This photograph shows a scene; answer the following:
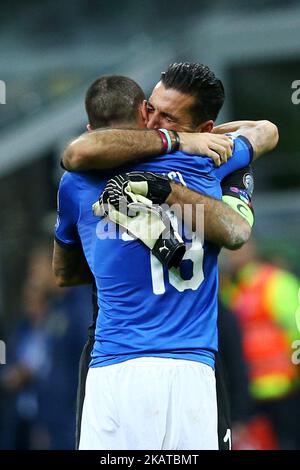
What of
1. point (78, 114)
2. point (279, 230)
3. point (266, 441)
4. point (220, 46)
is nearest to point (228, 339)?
point (266, 441)

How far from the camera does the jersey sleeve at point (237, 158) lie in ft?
17.0

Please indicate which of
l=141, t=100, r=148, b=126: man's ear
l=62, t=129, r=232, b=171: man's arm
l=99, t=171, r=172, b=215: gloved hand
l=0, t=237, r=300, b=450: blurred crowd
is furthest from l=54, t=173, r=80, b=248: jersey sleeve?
l=0, t=237, r=300, b=450: blurred crowd

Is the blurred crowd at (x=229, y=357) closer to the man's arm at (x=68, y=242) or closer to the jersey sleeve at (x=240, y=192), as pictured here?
the man's arm at (x=68, y=242)

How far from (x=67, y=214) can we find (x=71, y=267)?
387mm

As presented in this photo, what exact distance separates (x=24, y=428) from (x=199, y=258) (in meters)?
5.46

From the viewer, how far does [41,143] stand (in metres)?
13.5

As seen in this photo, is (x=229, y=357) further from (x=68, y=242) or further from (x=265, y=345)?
(x=68, y=242)

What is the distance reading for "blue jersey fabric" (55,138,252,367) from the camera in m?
4.88

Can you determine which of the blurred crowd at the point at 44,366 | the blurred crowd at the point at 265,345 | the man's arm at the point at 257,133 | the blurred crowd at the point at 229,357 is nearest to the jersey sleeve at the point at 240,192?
the man's arm at the point at 257,133

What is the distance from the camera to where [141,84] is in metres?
13.1

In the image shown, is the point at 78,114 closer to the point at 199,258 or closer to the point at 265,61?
the point at 265,61

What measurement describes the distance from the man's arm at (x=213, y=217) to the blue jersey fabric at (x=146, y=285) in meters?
0.09

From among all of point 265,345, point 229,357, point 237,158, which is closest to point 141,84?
point 265,345

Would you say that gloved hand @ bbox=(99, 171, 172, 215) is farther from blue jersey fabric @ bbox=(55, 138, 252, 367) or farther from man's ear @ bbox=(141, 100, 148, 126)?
man's ear @ bbox=(141, 100, 148, 126)
